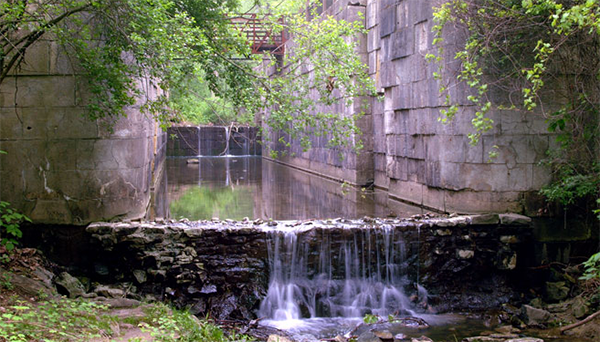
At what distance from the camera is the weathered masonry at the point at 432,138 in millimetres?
8172

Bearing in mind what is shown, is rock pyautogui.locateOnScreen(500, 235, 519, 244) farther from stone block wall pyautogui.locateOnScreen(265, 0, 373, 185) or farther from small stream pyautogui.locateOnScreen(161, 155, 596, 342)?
stone block wall pyautogui.locateOnScreen(265, 0, 373, 185)

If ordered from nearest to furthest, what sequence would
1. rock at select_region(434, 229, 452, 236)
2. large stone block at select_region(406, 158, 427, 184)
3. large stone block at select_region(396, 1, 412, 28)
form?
rock at select_region(434, 229, 452, 236), large stone block at select_region(406, 158, 427, 184), large stone block at select_region(396, 1, 412, 28)

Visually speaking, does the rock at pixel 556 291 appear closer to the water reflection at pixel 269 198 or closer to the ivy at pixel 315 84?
the water reflection at pixel 269 198

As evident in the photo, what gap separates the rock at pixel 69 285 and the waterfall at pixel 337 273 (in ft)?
7.63

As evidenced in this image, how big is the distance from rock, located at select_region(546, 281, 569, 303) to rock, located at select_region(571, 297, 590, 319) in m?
0.57

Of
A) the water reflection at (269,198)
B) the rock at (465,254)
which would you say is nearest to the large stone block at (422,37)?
the water reflection at (269,198)

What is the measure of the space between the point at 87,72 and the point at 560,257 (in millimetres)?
7456

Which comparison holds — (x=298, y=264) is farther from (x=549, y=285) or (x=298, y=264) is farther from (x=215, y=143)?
(x=215, y=143)

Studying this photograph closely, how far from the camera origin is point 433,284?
298 inches

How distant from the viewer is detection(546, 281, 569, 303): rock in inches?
285

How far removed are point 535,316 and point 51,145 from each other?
6.85 meters

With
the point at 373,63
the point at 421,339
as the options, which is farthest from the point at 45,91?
the point at 373,63

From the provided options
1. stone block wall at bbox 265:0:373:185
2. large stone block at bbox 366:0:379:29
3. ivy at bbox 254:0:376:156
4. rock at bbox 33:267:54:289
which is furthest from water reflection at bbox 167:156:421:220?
large stone block at bbox 366:0:379:29

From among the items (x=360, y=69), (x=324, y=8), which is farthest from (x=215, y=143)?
(x=360, y=69)
